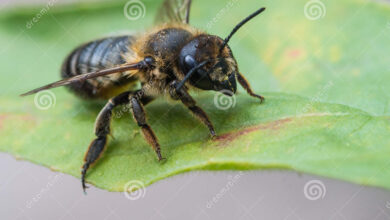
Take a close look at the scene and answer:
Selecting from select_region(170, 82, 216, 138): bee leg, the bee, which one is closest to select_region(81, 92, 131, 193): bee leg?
the bee

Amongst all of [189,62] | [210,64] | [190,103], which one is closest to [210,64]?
[210,64]

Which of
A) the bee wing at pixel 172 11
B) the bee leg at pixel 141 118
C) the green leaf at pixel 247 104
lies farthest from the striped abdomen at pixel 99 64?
the bee wing at pixel 172 11

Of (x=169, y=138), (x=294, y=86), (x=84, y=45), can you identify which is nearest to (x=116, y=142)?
(x=169, y=138)

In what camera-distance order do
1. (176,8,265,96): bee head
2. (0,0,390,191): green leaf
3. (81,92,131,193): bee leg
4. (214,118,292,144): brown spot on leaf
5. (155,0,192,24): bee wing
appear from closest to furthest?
(0,0,390,191): green leaf
(214,118,292,144): brown spot on leaf
(176,8,265,96): bee head
(81,92,131,193): bee leg
(155,0,192,24): bee wing

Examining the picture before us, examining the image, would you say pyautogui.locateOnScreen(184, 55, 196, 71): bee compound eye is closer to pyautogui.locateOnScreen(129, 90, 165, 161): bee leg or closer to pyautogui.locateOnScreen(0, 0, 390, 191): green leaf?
pyautogui.locateOnScreen(0, 0, 390, 191): green leaf

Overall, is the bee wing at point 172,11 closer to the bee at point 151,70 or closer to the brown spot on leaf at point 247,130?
the bee at point 151,70

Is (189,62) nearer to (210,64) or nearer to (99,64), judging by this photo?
(210,64)

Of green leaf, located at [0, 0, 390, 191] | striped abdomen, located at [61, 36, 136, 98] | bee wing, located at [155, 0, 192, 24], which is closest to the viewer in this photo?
green leaf, located at [0, 0, 390, 191]
